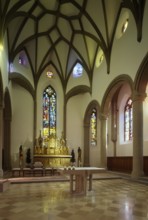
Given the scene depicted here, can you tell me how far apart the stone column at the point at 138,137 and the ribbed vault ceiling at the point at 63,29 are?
316 centimetres

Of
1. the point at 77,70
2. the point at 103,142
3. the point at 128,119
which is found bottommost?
the point at 103,142

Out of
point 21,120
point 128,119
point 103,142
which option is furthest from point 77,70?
point 103,142

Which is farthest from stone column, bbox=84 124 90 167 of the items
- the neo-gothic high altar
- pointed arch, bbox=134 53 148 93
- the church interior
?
pointed arch, bbox=134 53 148 93

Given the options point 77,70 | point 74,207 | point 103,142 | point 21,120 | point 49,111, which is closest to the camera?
point 74,207

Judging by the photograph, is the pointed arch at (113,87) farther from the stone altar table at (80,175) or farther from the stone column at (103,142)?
the stone altar table at (80,175)

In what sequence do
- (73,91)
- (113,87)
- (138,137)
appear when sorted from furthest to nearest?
(73,91)
(113,87)
(138,137)

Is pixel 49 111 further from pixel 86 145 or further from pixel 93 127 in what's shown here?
pixel 86 145

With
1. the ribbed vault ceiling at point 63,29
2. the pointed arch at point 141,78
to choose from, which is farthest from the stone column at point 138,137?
the ribbed vault ceiling at point 63,29

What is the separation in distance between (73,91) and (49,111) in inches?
111

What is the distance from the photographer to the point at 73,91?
23703mm

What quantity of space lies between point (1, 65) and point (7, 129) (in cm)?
808

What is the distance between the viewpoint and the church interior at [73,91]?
1400 cm

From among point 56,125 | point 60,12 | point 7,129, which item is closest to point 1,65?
point 60,12

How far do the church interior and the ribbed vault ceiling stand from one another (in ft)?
0.21
